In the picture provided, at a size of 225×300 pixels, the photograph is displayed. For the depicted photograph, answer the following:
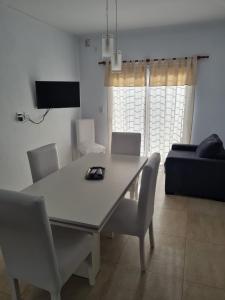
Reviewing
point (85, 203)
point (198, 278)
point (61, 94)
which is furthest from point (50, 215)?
point (61, 94)

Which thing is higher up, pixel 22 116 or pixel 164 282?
pixel 22 116

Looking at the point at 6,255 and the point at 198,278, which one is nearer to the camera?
the point at 6,255

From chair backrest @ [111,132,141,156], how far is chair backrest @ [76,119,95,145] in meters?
1.57

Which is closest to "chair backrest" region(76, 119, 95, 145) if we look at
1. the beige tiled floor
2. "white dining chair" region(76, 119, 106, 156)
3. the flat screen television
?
"white dining chair" region(76, 119, 106, 156)

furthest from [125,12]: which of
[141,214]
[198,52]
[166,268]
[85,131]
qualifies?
[166,268]

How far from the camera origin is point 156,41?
169 inches

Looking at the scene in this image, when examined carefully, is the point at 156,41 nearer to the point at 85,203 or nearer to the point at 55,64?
the point at 55,64

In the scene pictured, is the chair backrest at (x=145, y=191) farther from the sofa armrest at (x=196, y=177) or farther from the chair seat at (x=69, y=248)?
the sofa armrest at (x=196, y=177)

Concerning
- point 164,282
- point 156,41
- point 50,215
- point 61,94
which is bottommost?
point 164,282

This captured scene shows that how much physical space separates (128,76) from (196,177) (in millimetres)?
2383

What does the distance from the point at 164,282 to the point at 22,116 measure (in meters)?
2.70

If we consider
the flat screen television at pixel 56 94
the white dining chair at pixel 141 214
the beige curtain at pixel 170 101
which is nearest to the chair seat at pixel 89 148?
the flat screen television at pixel 56 94

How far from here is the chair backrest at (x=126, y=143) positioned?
308 cm

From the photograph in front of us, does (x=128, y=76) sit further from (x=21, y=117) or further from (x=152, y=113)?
(x=21, y=117)
